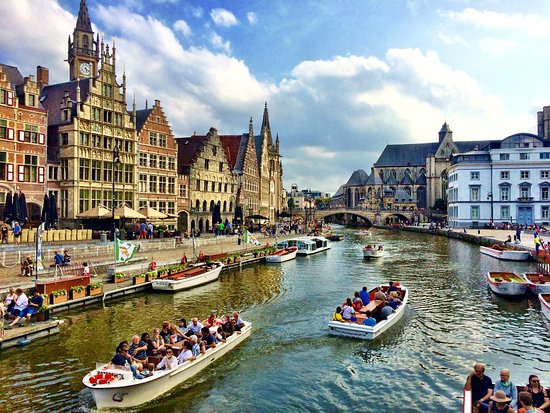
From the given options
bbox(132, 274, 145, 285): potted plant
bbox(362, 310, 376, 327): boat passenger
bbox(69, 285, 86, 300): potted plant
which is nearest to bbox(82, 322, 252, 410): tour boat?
bbox(362, 310, 376, 327): boat passenger

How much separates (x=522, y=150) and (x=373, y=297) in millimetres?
77330

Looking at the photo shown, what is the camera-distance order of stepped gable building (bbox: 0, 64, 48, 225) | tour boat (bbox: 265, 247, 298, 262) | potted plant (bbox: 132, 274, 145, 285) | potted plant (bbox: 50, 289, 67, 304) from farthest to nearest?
1. tour boat (bbox: 265, 247, 298, 262)
2. stepped gable building (bbox: 0, 64, 48, 225)
3. potted plant (bbox: 132, 274, 145, 285)
4. potted plant (bbox: 50, 289, 67, 304)

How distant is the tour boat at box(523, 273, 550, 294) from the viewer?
28094 mm

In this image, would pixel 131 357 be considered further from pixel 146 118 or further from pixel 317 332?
pixel 146 118

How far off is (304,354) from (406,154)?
167 meters

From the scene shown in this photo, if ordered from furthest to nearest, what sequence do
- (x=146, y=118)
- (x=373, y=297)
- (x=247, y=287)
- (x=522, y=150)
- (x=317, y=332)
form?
(x=522, y=150) < (x=146, y=118) < (x=247, y=287) < (x=373, y=297) < (x=317, y=332)

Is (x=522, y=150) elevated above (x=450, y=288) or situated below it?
above

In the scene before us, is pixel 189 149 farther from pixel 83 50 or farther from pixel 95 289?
pixel 95 289

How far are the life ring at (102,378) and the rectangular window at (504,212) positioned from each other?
89.8 metres

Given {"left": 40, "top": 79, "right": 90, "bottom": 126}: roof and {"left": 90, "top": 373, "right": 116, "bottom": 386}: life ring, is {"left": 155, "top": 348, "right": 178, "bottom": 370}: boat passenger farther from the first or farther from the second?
{"left": 40, "top": 79, "right": 90, "bottom": 126}: roof

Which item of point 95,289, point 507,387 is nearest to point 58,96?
point 95,289

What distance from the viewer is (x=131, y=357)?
46.4 ft

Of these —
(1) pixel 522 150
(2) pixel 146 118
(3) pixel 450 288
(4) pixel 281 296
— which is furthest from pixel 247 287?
(1) pixel 522 150

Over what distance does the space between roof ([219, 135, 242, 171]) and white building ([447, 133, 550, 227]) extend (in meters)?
44.9
